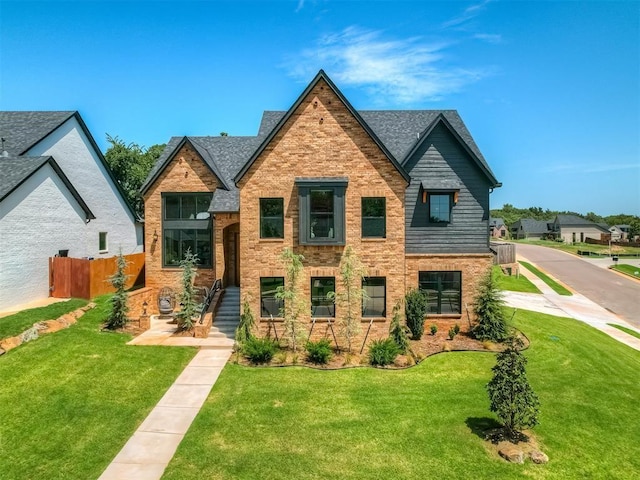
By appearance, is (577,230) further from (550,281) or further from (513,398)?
(513,398)

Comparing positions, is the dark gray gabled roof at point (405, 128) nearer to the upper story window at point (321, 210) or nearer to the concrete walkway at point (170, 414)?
the upper story window at point (321, 210)

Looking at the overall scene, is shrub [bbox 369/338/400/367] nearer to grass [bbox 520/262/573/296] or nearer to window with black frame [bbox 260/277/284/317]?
window with black frame [bbox 260/277/284/317]

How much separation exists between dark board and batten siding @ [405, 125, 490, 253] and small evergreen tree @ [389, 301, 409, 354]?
3.30 metres

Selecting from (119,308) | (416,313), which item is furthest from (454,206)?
(119,308)

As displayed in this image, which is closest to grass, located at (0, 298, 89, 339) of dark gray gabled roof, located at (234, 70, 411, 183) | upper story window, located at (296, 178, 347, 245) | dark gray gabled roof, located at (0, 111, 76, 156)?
dark gray gabled roof, located at (234, 70, 411, 183)

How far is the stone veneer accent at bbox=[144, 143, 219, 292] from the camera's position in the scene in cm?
2064

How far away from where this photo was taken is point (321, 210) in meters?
15.6

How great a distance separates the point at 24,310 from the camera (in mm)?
15797

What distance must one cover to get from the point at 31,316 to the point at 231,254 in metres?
8.92

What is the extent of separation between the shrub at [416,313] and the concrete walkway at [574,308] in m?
11.2

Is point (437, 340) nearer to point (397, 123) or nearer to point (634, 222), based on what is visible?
point (397, 123)

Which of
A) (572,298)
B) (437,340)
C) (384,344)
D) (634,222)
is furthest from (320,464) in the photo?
(634,222)

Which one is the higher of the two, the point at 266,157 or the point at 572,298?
the point at 266,157

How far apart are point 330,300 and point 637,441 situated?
10135 mm
